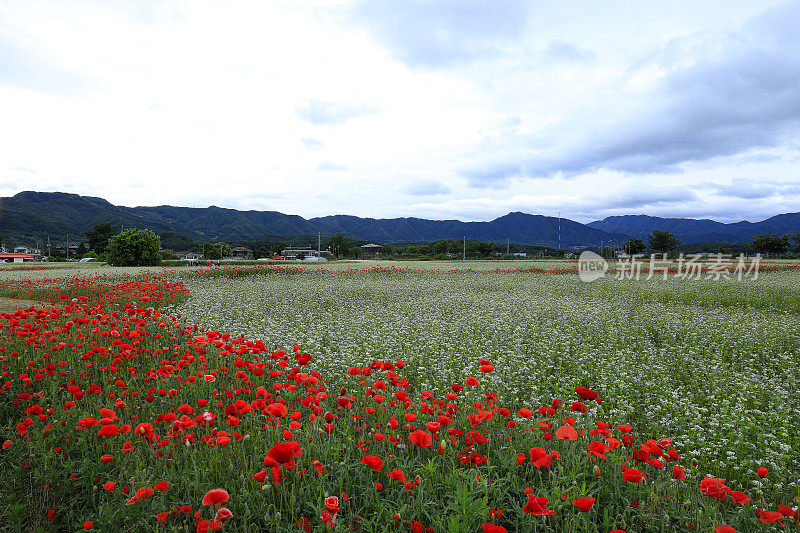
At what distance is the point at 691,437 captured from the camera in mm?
4820

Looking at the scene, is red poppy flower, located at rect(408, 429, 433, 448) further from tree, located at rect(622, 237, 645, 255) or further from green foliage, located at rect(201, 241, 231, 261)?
tree, located at rect(622, 237, 645, 255)

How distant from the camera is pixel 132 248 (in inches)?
1806

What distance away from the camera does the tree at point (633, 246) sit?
90125 millimetres

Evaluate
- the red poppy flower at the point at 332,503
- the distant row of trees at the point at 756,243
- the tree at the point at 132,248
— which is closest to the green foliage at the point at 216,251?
the tree at the point at 132,248

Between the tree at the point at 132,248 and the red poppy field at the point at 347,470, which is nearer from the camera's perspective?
the red poppy field at the point at 347,470

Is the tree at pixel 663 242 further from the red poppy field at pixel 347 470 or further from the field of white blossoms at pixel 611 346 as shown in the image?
the red poppy field at pixel 347 470

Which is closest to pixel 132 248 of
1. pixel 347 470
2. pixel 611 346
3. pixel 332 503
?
pixel 611 346

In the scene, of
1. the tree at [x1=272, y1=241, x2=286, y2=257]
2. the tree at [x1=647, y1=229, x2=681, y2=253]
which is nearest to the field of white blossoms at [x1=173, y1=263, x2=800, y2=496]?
the tree at [x1=647, y1=229, x2=681, y2=253]

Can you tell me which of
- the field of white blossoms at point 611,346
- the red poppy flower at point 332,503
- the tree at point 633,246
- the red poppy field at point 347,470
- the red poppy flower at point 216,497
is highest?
the tree at point 633,246

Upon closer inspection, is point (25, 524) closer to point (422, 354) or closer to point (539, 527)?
point (539, 527)

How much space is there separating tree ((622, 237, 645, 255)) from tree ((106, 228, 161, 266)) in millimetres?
93984

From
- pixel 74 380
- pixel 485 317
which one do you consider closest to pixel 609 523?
pixel 74 380

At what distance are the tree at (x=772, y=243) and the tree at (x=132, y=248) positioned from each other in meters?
105

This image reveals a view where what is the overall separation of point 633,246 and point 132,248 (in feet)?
325
